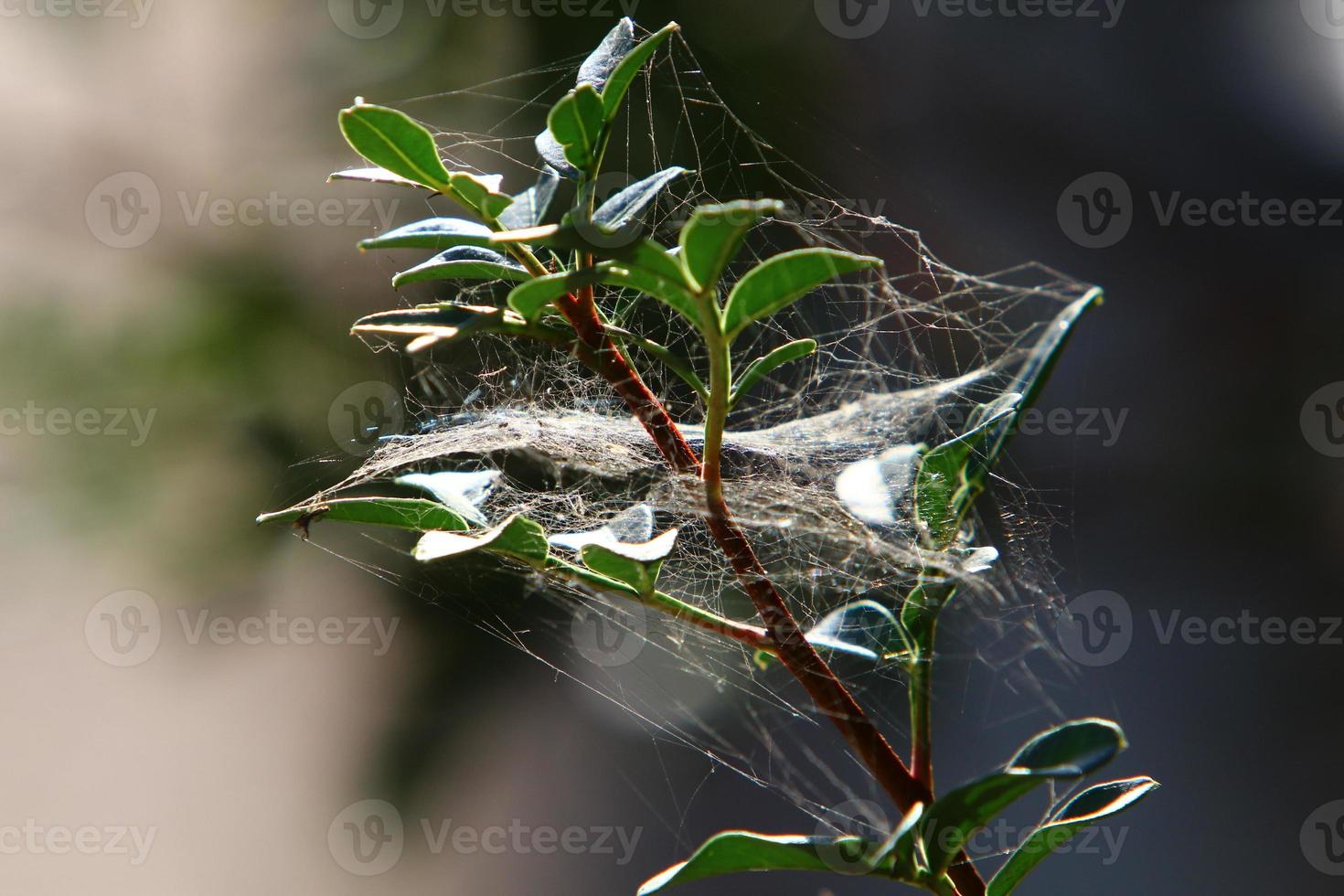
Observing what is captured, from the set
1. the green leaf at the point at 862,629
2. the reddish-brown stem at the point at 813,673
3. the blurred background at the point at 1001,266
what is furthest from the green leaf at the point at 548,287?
the blurred background at the point at 1001,266

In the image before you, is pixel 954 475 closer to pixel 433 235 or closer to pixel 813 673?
pixel 813 673

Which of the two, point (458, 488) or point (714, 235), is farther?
point (458, 488)

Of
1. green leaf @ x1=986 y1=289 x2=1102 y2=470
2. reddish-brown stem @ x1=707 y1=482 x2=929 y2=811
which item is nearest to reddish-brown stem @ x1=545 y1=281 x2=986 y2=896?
reddish-brown stem @ x1=707 y1=482 x2=929 y2=811

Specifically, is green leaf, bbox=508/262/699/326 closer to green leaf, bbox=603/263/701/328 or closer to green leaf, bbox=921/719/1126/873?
green leaf, bbox=603/263/701/328

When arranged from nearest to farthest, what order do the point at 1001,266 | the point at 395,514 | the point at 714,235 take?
the point at 714,235 → the point at 395,514 → the point at 1001,266

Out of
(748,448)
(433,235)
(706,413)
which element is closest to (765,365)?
(706,413)

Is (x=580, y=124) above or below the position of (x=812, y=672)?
above
